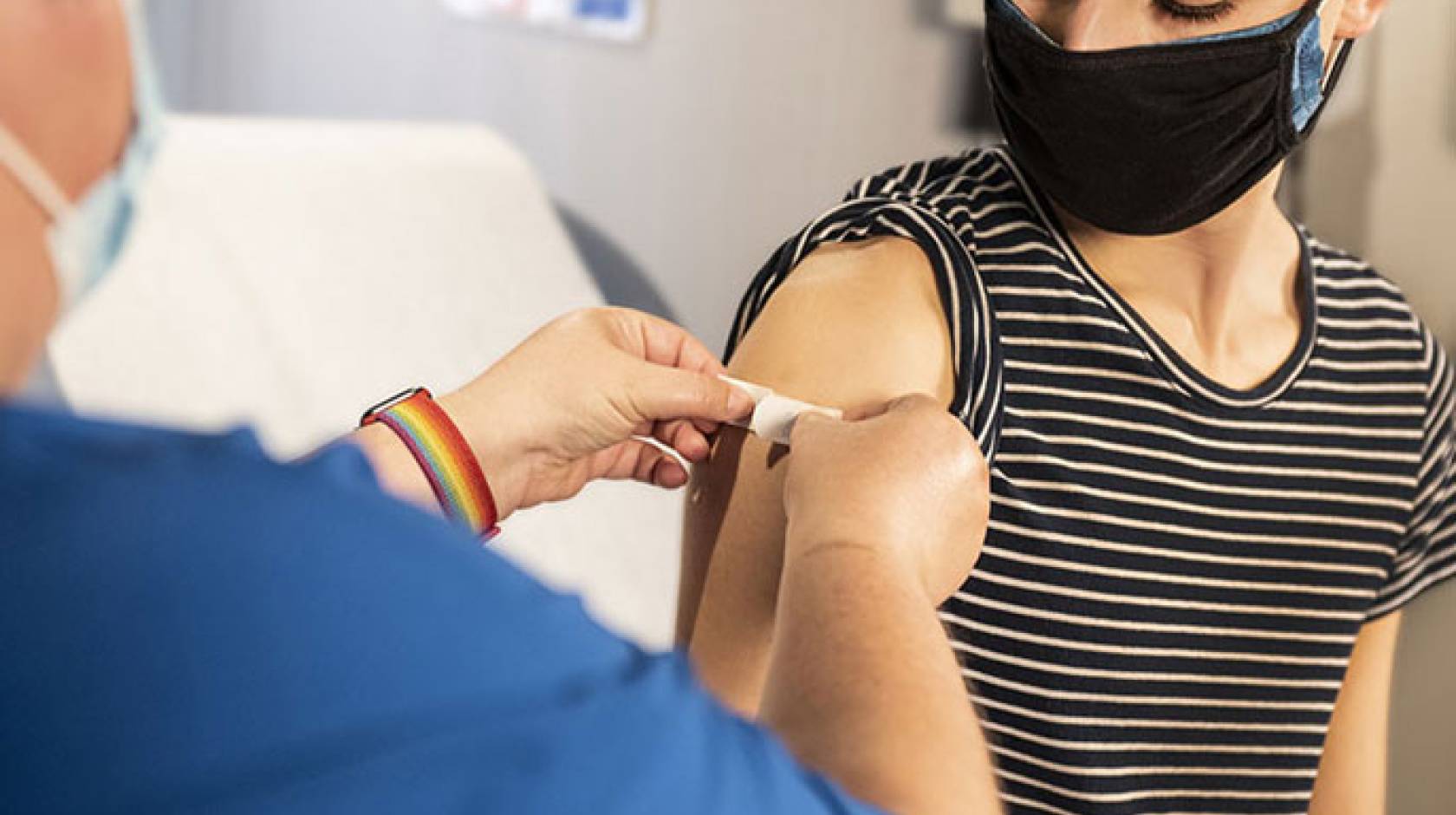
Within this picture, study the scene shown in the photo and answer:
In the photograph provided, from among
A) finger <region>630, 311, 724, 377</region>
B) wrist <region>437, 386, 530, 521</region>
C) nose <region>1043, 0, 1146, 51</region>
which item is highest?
nose <region>1043, 0, 1146, 51</region>

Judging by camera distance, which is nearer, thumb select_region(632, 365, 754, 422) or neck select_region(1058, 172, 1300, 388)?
thumb select_region(632, 365, 754, 422)

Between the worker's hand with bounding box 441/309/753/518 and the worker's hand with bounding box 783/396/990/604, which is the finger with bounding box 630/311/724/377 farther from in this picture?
the worker's hand with bounding box 783/396/990/604

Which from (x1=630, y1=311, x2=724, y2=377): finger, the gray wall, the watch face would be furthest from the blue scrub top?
the gray wall

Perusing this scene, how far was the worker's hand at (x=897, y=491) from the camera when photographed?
31.8 inches

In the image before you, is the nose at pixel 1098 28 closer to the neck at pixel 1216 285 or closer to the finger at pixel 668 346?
the neck at pixel 1216 285

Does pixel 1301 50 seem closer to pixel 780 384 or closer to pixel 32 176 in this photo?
pixel 780 384

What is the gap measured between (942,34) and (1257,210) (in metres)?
0.96

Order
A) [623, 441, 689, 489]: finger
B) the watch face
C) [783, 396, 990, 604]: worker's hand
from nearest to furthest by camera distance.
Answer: [783, 396, 990, 604]: worker's hand
the watch face
[623, 441, 689, 489]: finger

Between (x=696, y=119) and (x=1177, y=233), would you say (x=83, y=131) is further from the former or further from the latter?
(x=696, y=119)

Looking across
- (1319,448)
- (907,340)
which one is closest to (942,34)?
(1319,448)

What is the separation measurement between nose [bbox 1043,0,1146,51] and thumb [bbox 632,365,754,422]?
375 mm

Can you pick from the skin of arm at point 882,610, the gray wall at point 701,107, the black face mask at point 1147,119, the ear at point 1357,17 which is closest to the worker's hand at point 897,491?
the skin of arm at point 882,610

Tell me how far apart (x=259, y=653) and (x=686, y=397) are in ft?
1.94

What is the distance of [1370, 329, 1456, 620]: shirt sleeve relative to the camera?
1395 millimetres
